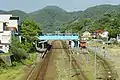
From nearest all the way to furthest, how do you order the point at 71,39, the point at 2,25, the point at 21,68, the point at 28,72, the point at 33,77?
1. the point at 33,77
2. the point at 28,72
3. the point at 21,68
4. the point at 2,25
5. the point at 71,39

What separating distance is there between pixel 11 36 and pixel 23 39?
19233 millimetres

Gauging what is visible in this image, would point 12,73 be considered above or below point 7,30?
below

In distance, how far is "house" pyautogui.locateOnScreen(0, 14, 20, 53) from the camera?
89.4m

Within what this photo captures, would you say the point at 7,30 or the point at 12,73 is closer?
the point at 12,73

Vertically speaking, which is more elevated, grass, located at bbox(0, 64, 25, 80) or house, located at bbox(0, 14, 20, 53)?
house, located at bbox(0, 14, 20, 53)

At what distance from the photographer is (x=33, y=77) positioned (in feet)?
193

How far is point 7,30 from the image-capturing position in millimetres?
102875

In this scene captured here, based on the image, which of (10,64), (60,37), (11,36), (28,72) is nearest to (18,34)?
(11,36)

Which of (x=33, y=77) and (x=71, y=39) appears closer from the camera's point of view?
(x=33, y=77)

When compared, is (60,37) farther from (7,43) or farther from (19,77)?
(19,77)

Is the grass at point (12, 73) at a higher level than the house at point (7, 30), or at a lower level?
lower

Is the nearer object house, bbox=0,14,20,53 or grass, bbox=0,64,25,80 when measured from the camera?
grass, bbox=0,64,25,80

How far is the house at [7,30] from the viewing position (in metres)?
89.4

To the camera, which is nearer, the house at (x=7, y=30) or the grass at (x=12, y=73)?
the grass at (x=12, y=73)
